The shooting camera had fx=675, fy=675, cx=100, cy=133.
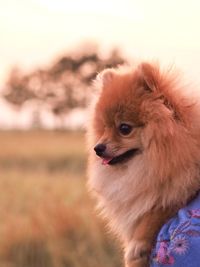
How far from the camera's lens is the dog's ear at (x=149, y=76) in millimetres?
2814

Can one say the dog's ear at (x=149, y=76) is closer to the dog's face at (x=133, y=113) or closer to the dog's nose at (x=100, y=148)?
the dog's face at (x=133, y=113)

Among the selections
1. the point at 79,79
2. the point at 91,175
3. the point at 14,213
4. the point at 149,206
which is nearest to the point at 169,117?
the point at 149,206

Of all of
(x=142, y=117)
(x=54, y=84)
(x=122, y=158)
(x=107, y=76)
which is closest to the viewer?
(x=142, y=117)

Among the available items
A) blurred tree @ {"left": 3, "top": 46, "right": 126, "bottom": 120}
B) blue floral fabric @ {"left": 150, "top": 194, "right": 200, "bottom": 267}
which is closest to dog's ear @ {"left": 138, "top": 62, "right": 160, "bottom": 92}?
blue floral fabric @ {"left": 150, "top": 194, "right": 200, "bottom": 267}

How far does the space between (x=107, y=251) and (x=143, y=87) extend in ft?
10.6

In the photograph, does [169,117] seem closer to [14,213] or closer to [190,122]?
[190,122]

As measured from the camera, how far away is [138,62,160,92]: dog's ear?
2.81m

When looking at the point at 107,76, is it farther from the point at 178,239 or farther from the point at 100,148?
the point at 178,239

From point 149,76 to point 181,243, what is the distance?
73 cm

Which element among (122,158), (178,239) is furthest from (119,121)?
(178,239)

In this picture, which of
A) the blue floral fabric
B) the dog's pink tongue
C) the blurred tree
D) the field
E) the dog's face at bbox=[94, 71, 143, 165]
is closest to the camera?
the blue floral fabric

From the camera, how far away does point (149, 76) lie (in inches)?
111

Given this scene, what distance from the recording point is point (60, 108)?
22875 mm

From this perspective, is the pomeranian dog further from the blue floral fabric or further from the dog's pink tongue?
the blue floral fabric
